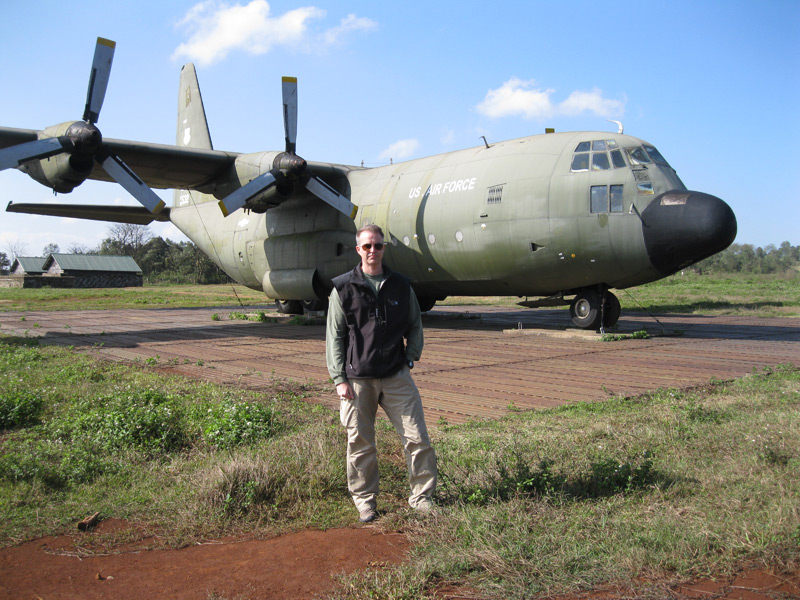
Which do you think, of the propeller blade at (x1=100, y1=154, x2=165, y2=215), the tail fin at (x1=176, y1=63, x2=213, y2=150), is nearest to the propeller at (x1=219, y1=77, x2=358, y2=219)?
the propeller blade at (x1=100, y1=154, x2=165, y2=215)

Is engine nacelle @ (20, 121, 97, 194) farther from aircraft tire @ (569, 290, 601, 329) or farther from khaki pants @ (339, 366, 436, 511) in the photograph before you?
khaki pants @ (339, 366, 436, 511)

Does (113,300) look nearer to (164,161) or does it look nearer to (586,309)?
(164,161)

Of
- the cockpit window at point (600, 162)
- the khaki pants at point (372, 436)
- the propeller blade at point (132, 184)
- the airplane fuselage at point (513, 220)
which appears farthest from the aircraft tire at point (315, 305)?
the khaki pants at point (372, 436)

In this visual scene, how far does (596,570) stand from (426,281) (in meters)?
13.3

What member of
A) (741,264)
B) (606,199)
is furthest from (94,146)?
(741,264)

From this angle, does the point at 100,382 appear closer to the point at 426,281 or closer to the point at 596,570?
the point at 596,570

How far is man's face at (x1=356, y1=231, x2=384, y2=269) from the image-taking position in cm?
432

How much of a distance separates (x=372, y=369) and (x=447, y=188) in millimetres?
11422

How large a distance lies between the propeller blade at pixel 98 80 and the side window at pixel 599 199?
11.6 metres

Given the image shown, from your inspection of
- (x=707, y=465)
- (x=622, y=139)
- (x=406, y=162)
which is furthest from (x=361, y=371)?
(x=406, y=162)

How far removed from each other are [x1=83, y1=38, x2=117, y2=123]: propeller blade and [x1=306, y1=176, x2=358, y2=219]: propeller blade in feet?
17.3

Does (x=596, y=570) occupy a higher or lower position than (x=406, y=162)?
lower

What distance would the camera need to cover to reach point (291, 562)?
11.5 ft

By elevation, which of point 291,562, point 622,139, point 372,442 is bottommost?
point 291,562
